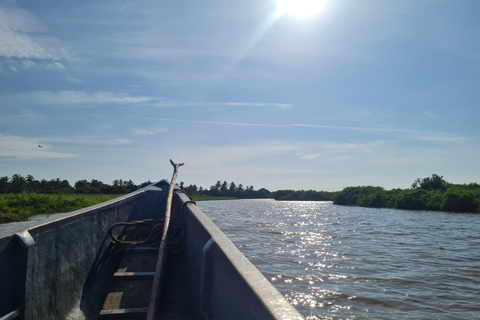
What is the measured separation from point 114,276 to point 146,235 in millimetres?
1178

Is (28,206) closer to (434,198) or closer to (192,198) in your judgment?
(192,198)

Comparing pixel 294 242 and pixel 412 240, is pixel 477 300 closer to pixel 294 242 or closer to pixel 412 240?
pixel 294 242

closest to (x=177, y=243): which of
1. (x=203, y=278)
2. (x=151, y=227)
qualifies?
(x=151, y=227)

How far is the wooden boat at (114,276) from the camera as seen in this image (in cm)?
162

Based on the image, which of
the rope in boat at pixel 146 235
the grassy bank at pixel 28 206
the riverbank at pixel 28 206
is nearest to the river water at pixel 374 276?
the rope in boat at pixel 146 235

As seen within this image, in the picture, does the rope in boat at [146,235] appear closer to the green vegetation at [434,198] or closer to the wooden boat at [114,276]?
the wooden boat at [114,276]

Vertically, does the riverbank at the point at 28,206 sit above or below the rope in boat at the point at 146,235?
below

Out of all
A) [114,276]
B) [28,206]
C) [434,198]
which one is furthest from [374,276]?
[434,198]

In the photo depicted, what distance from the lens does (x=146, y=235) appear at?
164 inches

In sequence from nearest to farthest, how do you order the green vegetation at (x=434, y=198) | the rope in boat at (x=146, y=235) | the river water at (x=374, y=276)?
the rope in boat at (x=146, y=235) → the river water at (x=374, y=276) → the green vegetation at (x=434, y=198)

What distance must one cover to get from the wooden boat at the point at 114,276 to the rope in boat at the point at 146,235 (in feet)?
0.15

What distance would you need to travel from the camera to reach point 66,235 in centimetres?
262

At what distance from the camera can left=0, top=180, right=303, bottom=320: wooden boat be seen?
1.62 meters

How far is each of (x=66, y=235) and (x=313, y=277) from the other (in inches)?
170
